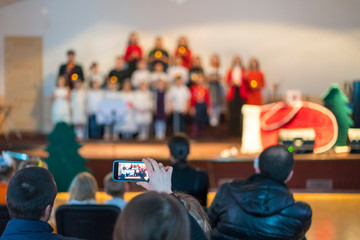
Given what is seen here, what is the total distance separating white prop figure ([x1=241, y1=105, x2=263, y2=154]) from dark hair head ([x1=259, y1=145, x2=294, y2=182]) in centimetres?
511

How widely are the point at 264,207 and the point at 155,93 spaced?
322 inches

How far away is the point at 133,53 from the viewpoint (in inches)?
441

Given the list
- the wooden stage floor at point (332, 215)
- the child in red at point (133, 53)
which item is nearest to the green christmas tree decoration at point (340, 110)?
the wooden stage floor at point (332, 215)

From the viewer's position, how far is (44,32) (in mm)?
12117

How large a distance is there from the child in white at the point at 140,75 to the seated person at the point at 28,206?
891 centimetres

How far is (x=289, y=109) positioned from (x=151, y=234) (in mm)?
6681

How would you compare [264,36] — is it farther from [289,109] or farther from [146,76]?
[289,109]

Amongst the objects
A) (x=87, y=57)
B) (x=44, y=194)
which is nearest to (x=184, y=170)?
(x=44, y=194)

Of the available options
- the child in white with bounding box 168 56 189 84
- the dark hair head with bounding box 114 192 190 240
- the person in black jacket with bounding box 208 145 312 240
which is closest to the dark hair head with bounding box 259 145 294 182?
the person in black jacket with bounding box 208 145 312 240

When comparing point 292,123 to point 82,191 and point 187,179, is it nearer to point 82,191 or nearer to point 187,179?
point 187,179

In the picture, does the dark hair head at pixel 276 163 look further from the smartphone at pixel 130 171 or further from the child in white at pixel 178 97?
the child in white at pixel 178 97

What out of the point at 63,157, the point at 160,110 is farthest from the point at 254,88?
the point at 63,157

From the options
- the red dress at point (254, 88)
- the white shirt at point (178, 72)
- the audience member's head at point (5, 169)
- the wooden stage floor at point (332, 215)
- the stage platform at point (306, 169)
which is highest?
the white shirt at point (178, 72)

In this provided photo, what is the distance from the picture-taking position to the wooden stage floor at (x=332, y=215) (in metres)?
4.15
